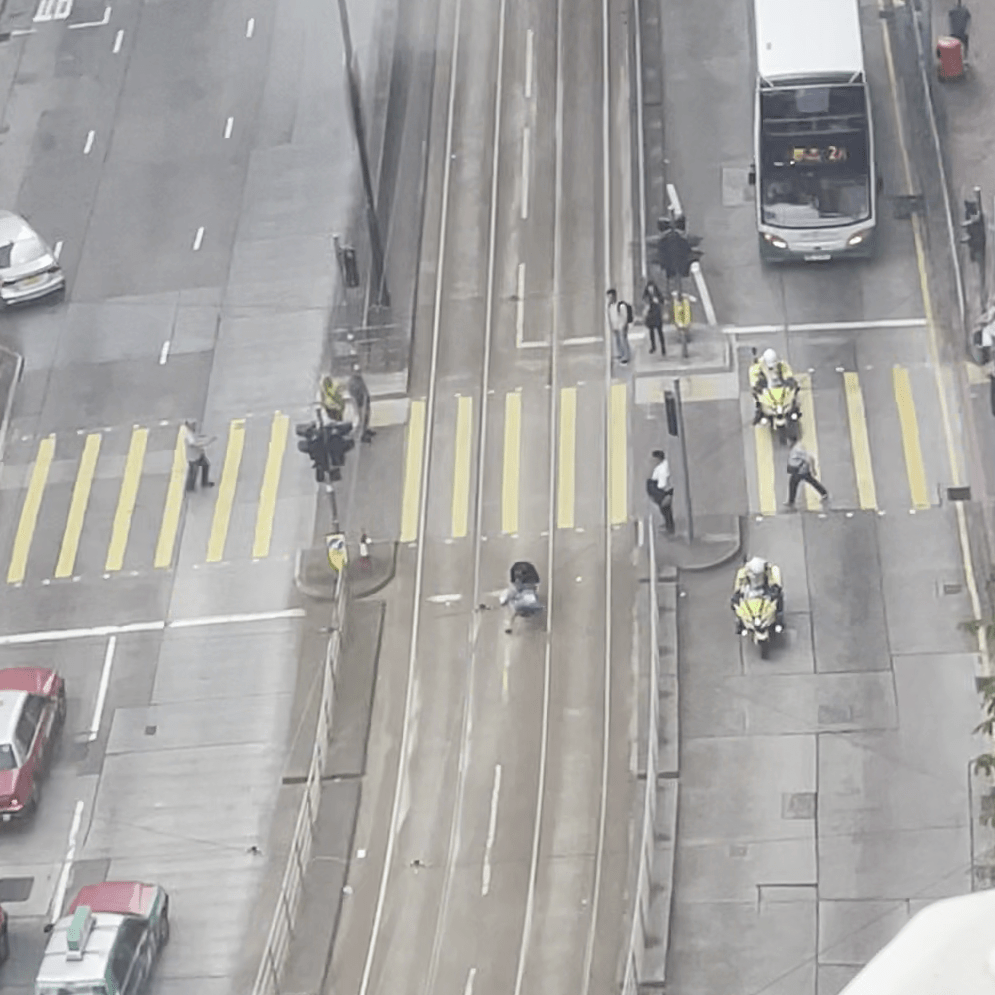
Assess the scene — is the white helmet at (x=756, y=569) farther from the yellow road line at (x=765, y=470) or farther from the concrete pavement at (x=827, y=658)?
the yellow road line at (x=765, y=470)

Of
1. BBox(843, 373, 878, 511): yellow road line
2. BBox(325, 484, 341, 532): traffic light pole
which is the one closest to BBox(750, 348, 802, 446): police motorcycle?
BBox(843, 373, 878, 511): yellow road line

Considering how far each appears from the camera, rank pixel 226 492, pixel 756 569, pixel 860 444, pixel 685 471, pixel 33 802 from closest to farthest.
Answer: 1. pixel 756 569
2. pixel 33 802
3. pixel 685 471
4. pixel 860 444
5. pixel 226 492

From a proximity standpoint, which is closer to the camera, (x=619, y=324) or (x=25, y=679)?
(x=25, y=679)

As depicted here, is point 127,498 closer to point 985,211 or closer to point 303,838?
point 303,838

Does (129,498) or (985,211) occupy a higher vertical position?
(985,211)

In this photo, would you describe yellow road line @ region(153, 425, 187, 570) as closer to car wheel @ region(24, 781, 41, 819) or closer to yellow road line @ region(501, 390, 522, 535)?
car wheel @ region(24, 781, 41, 819)

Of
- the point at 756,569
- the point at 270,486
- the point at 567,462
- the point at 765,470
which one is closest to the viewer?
the point at 756,569

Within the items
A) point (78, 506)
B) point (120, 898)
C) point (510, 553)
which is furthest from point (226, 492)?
point (120, 898)
